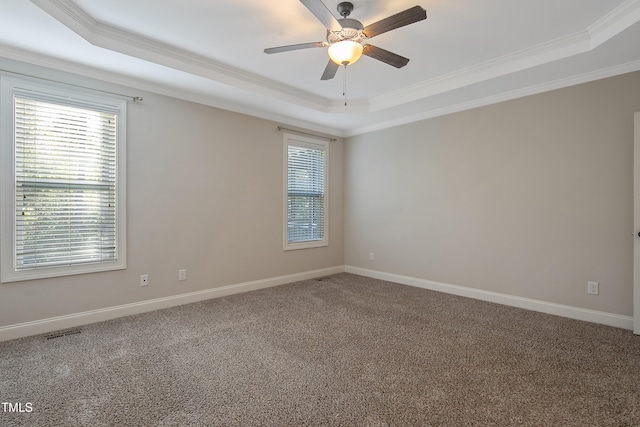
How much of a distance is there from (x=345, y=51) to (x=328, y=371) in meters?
2.35

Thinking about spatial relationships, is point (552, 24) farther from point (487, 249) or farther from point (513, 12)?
point (487, 249)

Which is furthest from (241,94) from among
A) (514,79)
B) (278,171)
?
(514,79)

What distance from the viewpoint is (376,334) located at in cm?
287

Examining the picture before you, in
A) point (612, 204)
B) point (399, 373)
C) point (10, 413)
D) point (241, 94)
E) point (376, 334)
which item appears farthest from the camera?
point (241, 94)

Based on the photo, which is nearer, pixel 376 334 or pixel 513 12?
pixel 513 12

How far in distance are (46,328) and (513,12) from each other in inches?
192

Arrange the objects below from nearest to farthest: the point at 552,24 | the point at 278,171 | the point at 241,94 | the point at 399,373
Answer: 1. the point at 399,373
2. the point at 552,24
3. the point at 241,94
4. the point at 278,171

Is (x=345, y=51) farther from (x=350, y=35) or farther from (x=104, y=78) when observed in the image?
(x=104, y=78)

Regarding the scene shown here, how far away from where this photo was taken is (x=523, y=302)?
3.61 m

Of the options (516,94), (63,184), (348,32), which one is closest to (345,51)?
(348,32)

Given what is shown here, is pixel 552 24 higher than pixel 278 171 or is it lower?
higher

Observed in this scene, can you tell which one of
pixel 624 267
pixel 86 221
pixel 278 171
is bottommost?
pixel 624 267

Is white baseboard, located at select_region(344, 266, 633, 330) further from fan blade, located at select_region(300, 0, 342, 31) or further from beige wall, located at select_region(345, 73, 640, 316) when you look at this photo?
fan blade, located at select_region(300, 0, 342, 31)

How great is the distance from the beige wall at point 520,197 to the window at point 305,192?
88 centimetres
